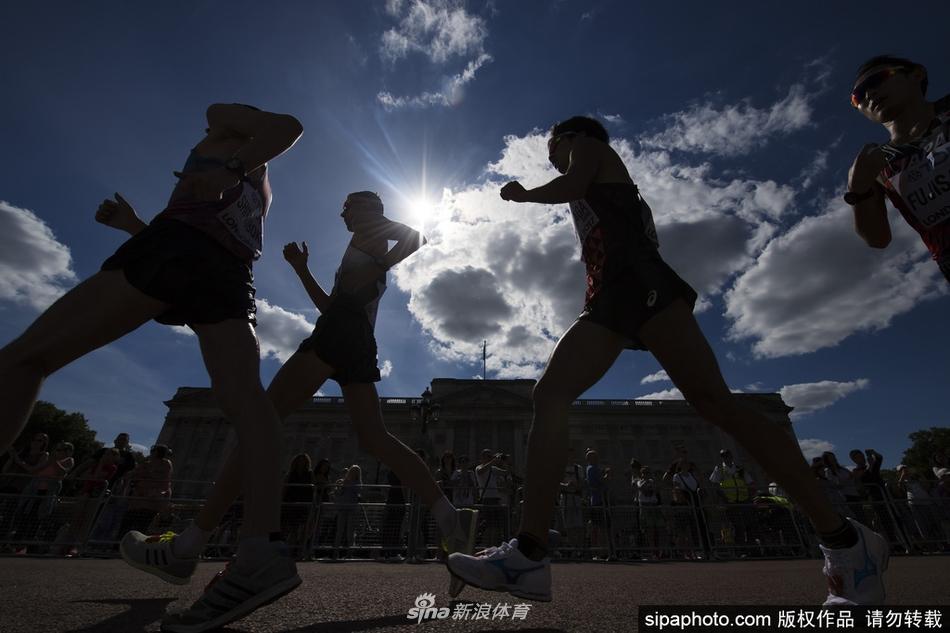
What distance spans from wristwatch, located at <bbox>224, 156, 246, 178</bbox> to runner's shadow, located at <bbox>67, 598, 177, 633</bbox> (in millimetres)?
1676

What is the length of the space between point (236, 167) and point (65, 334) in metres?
0.83

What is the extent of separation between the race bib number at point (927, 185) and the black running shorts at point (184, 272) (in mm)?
2746

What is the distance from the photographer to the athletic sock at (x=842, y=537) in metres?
1.84

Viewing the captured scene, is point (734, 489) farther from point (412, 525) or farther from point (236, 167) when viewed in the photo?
point (236, 167)

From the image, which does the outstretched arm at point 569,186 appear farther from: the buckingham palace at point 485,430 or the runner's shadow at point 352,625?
the buckingham palace at point 485,430

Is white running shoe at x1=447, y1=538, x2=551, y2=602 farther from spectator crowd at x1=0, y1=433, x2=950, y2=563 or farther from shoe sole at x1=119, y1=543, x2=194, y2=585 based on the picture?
spectator crowd at x1=0, y1=433, x2=950, y2=563

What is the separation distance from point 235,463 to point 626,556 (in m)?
8.23

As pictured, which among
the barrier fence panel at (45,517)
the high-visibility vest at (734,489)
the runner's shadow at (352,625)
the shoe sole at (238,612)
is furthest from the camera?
the high-visibility vest at (734,489)

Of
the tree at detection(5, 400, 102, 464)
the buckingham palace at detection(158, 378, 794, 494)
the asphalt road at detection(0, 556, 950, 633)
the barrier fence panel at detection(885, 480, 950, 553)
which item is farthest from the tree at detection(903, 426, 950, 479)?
the tree at detection(5, 400, 102, 464)

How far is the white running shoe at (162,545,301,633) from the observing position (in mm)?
1545

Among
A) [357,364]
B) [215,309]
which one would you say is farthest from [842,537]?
[215,309]

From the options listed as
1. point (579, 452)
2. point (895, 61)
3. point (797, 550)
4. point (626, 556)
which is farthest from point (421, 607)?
point (579, 452)

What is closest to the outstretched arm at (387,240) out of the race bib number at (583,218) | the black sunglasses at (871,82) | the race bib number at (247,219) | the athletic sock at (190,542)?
the race bib number at (247,219)

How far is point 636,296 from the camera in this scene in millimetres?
2137
